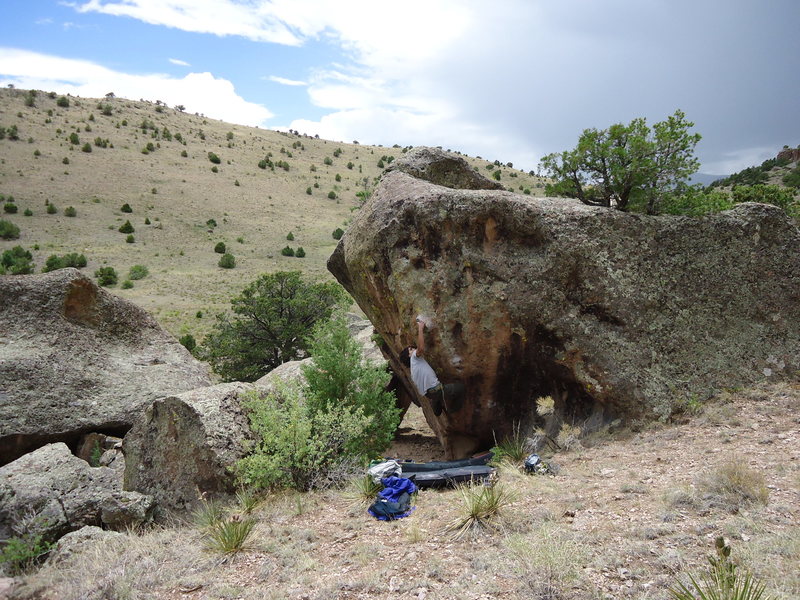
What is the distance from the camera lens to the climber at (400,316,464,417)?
344 inches

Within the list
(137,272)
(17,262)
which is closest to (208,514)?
(137,272)

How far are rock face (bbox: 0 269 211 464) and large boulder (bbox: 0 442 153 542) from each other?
1.78m

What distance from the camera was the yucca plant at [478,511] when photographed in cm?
524

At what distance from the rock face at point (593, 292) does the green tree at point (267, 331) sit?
28.7 ft

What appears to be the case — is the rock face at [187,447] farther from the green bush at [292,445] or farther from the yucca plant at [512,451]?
the yucca plant at [512,451]

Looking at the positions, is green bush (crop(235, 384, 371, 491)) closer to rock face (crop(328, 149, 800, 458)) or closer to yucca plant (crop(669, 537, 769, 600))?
rock face (crop(328, 149, 800, 458))

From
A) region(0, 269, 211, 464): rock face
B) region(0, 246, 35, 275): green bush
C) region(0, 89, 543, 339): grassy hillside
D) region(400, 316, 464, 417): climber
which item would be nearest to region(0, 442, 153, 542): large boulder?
region(0, 269, 211, 464): rock face

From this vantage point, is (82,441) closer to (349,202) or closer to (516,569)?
(516,569)

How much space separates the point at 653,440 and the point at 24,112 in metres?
69.6

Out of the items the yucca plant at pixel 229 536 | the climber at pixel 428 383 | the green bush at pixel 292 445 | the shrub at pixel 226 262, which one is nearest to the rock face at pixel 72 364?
the green bush at pixel 292 445

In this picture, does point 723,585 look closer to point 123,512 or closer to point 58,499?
point 123,512

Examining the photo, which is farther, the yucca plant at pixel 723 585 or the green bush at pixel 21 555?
the green bush at pixel 21 555

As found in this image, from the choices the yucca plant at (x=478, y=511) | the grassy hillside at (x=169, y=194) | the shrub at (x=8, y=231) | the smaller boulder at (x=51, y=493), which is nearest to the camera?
the yucca plant at (x=478, y=511)

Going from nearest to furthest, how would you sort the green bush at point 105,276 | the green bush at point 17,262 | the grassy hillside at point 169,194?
1. the green bush at point 17,262
2. the green bush at point 105,276
3. the grassy hillside at point 169,194
